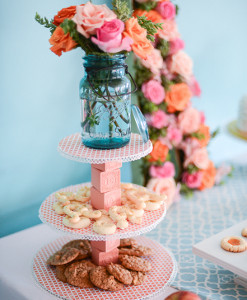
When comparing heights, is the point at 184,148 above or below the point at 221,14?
below

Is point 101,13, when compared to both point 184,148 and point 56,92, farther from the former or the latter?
point 184,148

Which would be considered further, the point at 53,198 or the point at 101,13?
the point at 53,198

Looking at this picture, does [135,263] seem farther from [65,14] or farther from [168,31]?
[168,31]

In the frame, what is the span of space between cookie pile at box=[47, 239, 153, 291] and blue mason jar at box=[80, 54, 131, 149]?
366 mm

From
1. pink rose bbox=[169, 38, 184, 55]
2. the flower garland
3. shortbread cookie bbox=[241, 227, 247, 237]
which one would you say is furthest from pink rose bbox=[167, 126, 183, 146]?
shortbread cookie bbox=[241, 227, 247, 237]

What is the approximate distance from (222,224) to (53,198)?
839mm

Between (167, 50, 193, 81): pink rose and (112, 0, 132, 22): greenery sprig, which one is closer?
(112, 0, 132, 22): greenery sprig

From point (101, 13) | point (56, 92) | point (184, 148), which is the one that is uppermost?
point (101, 13)

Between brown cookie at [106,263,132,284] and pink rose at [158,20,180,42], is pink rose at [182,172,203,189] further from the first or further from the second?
brown cookie at [106,263,132,284]

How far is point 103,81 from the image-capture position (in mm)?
1160

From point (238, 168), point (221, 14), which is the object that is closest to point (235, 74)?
point (221, 14)

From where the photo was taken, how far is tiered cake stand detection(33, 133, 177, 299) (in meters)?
1.18

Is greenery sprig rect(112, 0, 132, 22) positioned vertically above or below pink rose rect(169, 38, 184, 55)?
above

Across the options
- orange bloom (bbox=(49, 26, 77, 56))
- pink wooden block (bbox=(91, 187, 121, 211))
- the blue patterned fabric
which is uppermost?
orange bloom (bbox=(49, 26, 77, 56))
